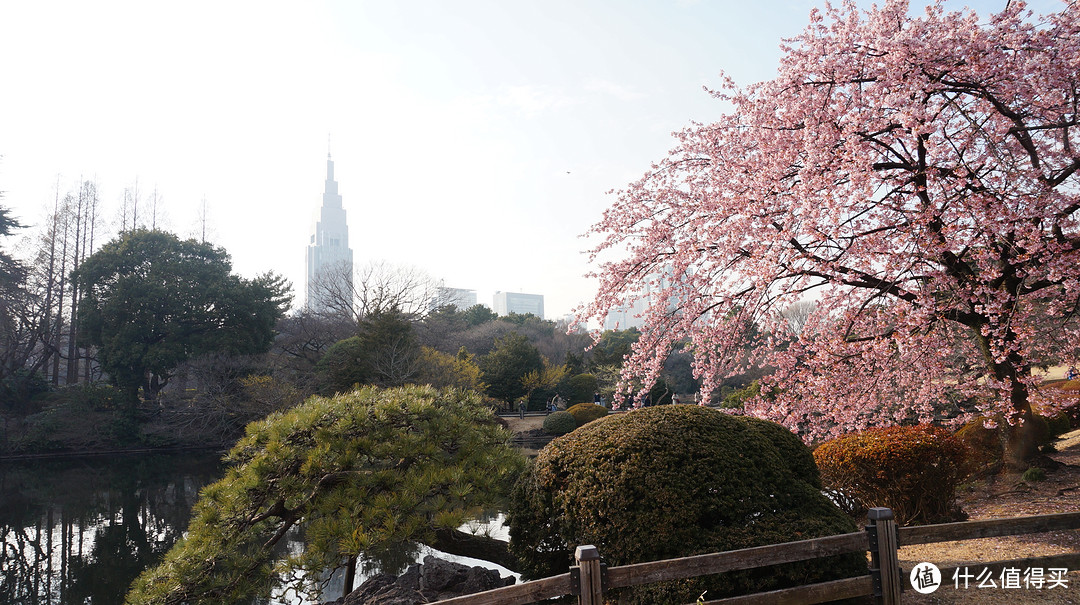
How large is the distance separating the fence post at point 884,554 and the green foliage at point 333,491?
2301 millimetres

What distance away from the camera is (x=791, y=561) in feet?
9.80

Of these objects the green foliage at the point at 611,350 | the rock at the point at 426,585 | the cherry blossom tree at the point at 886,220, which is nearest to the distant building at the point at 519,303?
the green foliage at the point at 611,350

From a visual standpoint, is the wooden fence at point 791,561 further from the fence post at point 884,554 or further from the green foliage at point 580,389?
the green foliage at point 580,389

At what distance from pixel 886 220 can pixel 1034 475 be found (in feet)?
11.7

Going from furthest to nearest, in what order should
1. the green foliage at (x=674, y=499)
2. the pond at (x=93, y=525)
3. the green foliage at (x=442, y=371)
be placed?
1. the green foliage at (x=442, y=371)
2. the pond at (x=93, y=525)
3. the green foliage at (x=674, y=499)

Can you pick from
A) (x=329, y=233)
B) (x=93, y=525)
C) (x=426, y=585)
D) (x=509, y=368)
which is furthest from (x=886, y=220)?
(x=329, y=233)

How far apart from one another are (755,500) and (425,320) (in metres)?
23.3

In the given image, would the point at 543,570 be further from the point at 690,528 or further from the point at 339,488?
the point at 339,488

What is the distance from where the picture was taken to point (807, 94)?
207 inches

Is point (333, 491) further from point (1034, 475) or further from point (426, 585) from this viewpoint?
point (1034, 475)

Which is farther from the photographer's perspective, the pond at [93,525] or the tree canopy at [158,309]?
the tree canopy at [158,309]

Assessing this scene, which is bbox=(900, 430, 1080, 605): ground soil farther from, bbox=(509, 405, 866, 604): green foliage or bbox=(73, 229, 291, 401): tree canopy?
bbox=(73, 229, 291, 401): tree canopy

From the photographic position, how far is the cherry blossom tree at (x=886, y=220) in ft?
15.7

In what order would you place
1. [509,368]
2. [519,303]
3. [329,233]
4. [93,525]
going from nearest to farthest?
[93,525]
[509,368]
[519,303]
[329,233]
